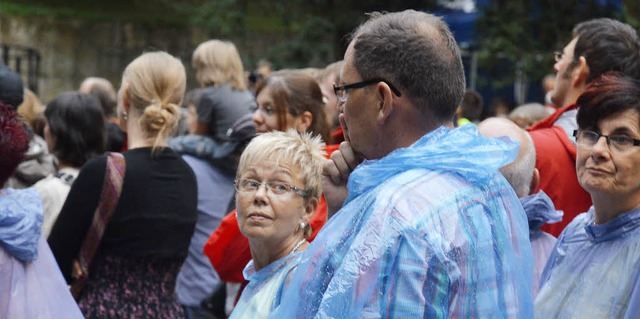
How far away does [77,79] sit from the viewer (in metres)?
16.5

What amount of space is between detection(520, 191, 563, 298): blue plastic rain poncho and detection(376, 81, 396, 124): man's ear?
5.29ft

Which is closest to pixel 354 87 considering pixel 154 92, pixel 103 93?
pixel 154 92

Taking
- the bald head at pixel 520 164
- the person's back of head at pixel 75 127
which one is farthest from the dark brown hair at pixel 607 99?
the person's back of head at pixel 75 127

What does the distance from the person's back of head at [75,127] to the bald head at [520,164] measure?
224 cm

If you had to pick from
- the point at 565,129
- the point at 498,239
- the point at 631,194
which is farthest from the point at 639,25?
the point at 498,239

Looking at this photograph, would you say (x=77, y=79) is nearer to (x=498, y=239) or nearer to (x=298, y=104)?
(x=298, y=104)

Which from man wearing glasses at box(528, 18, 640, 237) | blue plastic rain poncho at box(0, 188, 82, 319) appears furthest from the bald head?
blue plastic rain poncho at box(0, 188, 82, 319)

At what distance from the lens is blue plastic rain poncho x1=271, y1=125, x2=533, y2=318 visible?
2.28m

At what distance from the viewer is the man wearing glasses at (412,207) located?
2281 millimetres

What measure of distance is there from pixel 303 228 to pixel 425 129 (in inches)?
55.6

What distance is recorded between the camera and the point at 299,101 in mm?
5070

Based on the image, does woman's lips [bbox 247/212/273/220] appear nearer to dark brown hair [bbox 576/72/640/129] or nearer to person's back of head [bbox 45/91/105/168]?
dark brown hair [bbox 576/72/640/129]

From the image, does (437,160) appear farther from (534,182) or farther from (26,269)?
(26,269)

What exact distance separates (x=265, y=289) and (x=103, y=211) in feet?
4.36
